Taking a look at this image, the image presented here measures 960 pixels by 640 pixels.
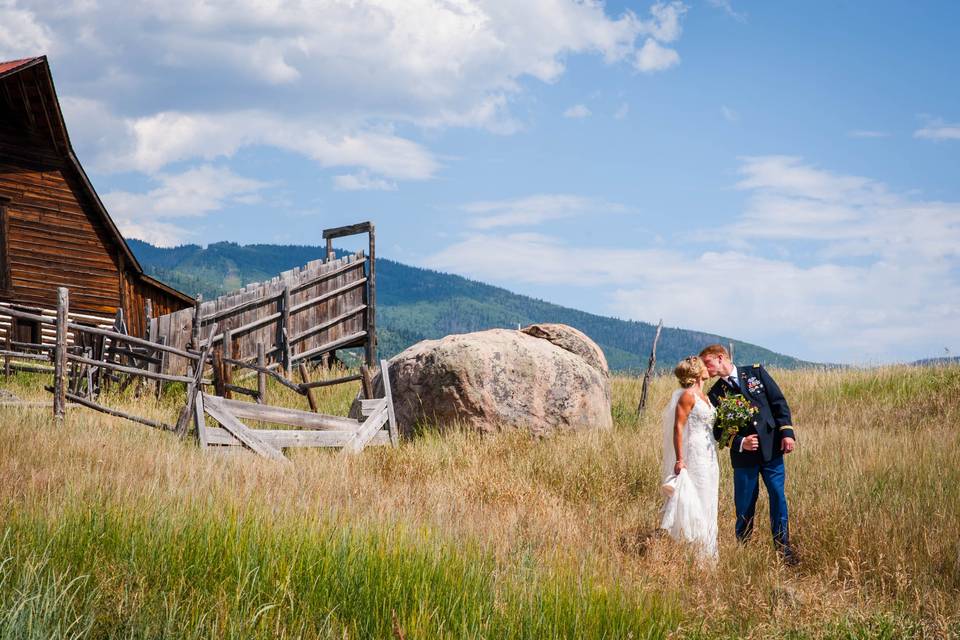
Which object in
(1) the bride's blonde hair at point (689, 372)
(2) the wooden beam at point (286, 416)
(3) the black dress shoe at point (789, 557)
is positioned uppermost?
(1) the bride's blonde hair at point (689, 372)

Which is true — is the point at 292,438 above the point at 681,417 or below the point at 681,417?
below

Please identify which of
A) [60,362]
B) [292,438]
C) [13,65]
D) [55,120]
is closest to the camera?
[292,438]

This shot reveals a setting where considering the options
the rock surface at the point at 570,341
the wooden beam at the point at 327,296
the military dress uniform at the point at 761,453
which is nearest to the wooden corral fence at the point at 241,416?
the rock surface at the point at 570,341

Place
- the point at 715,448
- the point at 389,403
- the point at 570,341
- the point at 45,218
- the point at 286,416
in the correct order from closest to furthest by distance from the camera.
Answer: the point at 715,448
the point at 286,416
the point at 389,403
the point at 570,341
the point at 45,218

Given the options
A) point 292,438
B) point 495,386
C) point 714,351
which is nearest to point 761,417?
point 714,351

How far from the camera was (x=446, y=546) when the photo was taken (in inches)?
185

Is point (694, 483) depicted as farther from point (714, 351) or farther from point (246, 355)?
point (246, 355)

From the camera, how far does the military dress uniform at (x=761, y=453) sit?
6.75 meters

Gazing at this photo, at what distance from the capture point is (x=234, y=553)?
15.5ft

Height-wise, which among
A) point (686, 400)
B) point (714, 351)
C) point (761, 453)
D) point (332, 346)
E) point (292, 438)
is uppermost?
point (332, 346)

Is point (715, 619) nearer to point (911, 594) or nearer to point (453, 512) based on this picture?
point (911, 594)

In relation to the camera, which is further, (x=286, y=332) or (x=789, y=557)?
(x=286, y=332)

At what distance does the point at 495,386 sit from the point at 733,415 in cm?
502

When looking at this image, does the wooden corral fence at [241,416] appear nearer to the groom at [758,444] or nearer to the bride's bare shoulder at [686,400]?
the bride's bare shoulder at [686,400]
